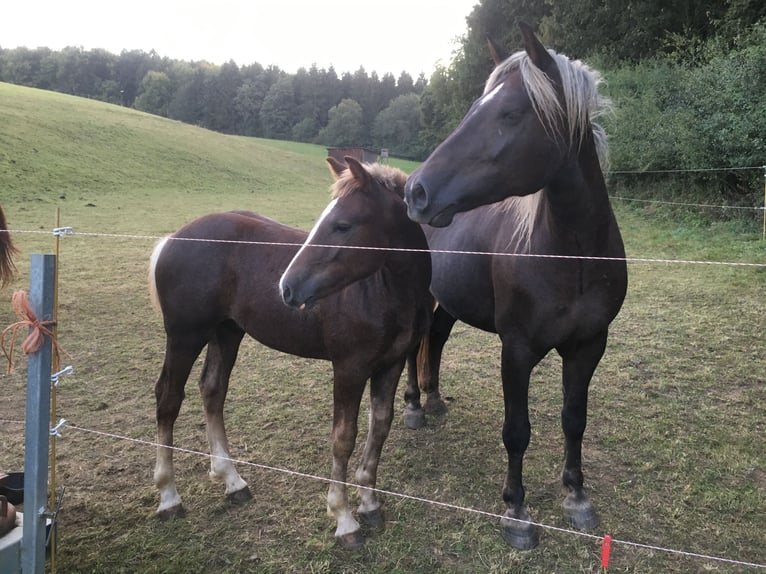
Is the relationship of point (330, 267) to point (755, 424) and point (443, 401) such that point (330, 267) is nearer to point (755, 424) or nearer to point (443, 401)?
point (443, 401)

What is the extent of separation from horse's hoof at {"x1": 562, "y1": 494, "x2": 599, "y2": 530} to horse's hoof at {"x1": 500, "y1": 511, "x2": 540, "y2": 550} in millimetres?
263

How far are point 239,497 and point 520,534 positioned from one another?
1597mm

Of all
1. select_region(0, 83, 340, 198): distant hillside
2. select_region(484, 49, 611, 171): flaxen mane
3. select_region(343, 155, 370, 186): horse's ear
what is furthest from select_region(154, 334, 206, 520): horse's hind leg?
select_region(0, 83, 340, 198): distant hillside

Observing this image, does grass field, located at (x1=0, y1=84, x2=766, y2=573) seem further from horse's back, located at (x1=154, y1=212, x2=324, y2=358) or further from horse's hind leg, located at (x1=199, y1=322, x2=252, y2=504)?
horse's back, located at (x1=154, y1=212, x2=324, y2=358)

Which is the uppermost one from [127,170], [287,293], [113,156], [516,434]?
[113,156]

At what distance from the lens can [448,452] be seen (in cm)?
360

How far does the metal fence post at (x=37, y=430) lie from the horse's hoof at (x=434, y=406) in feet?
8.89

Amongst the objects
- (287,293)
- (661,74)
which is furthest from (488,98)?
(661,74)

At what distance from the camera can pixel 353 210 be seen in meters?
2.44

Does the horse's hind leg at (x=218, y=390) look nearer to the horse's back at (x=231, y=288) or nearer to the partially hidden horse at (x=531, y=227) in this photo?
the horse's back at (x=231, y=288)

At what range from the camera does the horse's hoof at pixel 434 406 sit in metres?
4.15

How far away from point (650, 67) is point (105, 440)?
17647 millimetres

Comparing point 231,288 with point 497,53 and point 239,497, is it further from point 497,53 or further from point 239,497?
point 497,53

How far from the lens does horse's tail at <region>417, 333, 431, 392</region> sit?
4.19 m
